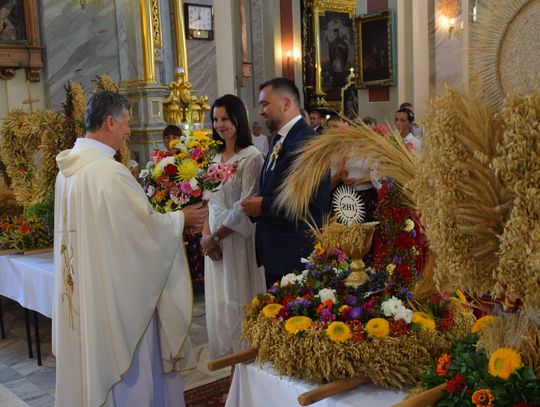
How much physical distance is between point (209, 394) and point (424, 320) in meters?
2.55

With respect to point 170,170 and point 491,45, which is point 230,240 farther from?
point 491,45

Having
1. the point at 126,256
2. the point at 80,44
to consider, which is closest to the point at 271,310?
the point at 126,256

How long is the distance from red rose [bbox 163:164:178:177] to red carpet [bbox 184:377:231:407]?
5.17 feet

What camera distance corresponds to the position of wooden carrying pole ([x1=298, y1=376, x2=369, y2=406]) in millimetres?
1710

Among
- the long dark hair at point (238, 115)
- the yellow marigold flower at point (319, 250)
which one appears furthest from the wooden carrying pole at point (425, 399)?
the long dark hair at point (238, 115)

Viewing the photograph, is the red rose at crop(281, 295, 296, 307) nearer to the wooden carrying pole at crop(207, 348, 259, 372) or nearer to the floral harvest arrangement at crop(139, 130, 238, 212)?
the wooden carrying pole at crop(207, 348, 259, 372)

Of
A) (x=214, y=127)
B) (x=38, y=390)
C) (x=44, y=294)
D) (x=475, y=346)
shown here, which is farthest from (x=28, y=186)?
(x=475, y=346)

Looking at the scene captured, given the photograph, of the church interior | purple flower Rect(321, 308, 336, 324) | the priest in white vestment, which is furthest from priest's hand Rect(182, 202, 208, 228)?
purple flower Rect(321, 308, 336, 324)

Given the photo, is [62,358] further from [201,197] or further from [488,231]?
[488,231]

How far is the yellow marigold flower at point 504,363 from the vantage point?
1.45m

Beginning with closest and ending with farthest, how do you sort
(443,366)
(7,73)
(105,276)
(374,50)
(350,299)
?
(443,366), (350,299), (105,276), (7,73), (374,50)

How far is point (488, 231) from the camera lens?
1.32m

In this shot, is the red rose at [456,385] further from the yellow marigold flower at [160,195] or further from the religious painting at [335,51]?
the religious painting at [335,51]

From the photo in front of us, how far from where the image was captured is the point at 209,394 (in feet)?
13.8
